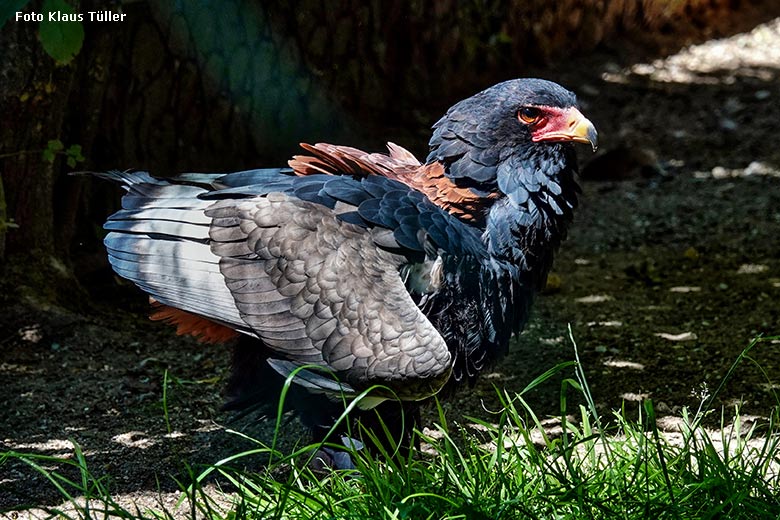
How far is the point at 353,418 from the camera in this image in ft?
11.3

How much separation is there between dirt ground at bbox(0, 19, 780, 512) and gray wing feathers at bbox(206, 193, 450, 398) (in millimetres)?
392

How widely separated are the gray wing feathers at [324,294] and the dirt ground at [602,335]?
392mm

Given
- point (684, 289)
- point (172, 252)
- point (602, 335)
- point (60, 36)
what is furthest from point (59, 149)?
point (684, 289)

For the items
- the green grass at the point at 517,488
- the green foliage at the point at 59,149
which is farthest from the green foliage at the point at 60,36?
the green foliage at the point at 59,149

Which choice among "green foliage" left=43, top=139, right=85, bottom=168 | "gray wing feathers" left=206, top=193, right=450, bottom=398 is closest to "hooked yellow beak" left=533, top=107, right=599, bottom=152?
"gray wing feathers" left=206, top=193, right=450, bottom=398

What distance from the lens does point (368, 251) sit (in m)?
3.31

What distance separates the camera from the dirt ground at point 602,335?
12.6ft

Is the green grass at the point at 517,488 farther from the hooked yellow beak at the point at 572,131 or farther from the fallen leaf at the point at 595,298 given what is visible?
the fallen leaf at the point at 595,298

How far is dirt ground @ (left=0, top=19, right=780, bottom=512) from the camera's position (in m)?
3.86

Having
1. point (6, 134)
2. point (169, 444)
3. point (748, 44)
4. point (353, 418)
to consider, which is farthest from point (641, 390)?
point (748, 44)

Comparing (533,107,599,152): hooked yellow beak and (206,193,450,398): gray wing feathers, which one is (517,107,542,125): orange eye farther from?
(206,193,450,398): gray wing feathers

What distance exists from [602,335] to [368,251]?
1.80 m

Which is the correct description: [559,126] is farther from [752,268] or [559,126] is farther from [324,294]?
[752,268]

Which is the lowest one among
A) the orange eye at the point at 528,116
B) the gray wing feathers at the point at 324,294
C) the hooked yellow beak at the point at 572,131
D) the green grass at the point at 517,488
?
the green grass at the point at 517,488
